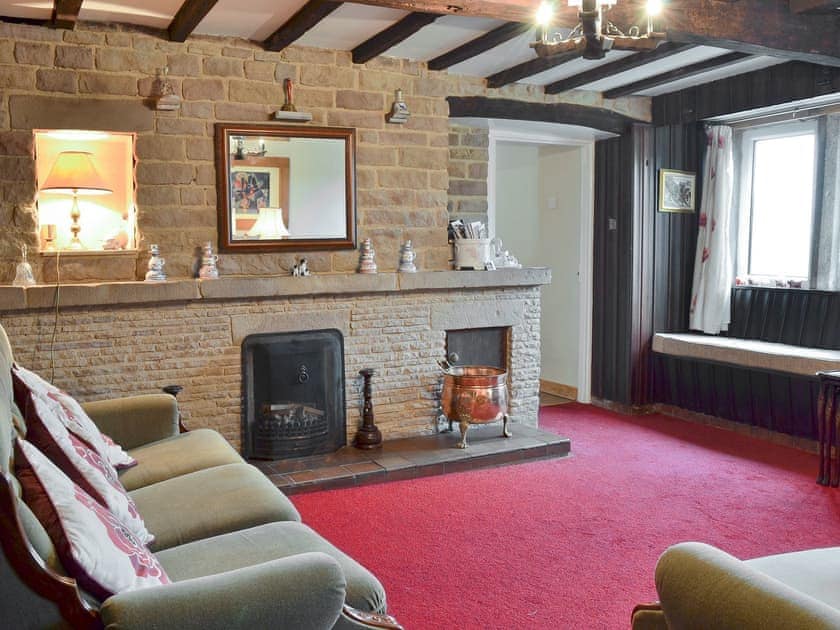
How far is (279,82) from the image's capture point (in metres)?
4.60

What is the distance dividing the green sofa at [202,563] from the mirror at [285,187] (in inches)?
72.9

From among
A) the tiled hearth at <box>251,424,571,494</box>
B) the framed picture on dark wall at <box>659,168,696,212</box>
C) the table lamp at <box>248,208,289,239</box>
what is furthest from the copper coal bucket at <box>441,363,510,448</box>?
the framed picture on dark wall at <box>659,168,696,212</box>

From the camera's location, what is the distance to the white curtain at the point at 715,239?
18.7ft

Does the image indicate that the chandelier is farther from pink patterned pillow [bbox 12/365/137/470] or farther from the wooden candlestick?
the wooden candlestick

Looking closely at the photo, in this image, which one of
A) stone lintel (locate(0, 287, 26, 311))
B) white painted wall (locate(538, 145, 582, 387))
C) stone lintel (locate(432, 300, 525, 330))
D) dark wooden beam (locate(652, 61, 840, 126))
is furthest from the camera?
white painted wall (locate(538, 145, 582, 387))

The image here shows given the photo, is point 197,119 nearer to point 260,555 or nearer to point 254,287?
point 254,287

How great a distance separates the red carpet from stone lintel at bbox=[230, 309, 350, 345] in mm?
1022

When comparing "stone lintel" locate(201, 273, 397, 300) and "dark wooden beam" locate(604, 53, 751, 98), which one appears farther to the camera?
"dark wooden beam" locate(604, 53, 751, 98)

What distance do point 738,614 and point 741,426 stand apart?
418cm

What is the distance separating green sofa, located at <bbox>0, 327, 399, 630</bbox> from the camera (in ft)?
5.28

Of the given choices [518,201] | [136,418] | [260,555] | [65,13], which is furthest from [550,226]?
[260,555]

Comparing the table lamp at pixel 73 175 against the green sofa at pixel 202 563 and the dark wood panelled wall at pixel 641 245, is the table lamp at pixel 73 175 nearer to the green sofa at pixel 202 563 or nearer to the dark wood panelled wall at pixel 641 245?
the green sofa at pixel 202 563

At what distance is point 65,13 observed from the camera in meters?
3.70

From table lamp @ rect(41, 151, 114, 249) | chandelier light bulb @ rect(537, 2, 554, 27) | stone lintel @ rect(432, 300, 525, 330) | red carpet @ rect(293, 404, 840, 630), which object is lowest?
Answer: red carpet @ rect(293, 404, 840, 630)
